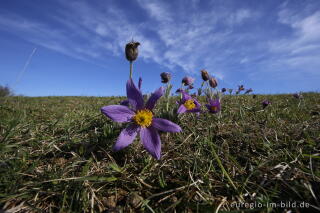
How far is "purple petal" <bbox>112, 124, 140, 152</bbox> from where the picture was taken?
4.60ft

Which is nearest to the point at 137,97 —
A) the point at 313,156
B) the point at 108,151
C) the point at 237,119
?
the point at 108,151

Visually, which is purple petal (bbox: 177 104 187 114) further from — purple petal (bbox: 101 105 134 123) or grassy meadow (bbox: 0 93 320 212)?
purple petal (bbox: 101 105 134 123)

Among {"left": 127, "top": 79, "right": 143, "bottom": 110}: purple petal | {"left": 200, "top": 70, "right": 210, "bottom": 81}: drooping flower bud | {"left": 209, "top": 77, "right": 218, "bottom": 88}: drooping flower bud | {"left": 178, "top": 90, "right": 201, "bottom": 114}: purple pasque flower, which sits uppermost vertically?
{"left": 200, "top": 70, "right": 210, "bottom": 81}: drooping flower bud

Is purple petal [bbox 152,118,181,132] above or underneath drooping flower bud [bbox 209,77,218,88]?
underneath

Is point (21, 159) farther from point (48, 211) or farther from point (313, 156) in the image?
point (313, 156)

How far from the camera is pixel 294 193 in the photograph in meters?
1.14

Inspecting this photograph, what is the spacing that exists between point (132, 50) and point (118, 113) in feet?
2.37

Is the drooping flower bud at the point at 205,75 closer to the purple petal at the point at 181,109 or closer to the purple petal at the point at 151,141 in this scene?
the purple petal at the point at 181,109

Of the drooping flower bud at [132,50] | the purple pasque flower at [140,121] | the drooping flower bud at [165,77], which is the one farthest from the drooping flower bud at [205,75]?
the purple pasque flower at [140,121]

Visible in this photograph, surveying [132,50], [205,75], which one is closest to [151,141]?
[132,50]

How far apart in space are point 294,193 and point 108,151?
1.39 metres

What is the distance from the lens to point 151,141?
1.48 meters

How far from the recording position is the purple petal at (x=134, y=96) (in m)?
1.55

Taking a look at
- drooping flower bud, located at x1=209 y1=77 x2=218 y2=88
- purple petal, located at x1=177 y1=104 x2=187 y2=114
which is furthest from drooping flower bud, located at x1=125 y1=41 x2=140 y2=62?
drooping flower bud, located at x1=209 y1=77 x2=218 y2=88
